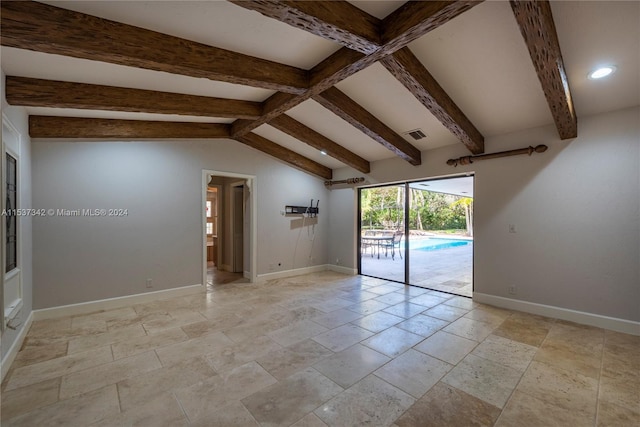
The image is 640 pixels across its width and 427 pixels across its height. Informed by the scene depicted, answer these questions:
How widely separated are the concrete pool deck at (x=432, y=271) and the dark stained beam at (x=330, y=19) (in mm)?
4237

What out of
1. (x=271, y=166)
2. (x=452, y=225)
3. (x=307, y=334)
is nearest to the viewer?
(x=307, y=334)

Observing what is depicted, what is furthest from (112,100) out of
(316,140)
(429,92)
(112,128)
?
(429,92)

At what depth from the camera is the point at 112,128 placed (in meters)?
3.89

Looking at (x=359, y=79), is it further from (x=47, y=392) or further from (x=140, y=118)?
(x=47, y=392)

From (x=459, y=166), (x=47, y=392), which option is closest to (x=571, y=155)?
(x=459, y=166)

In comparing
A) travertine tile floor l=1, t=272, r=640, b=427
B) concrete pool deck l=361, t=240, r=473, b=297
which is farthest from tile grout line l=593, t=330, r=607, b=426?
concrete pool deck l=361, t=240, r=473, b=297

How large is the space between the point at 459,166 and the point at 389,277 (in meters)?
2.73

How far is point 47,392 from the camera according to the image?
2.12 metres

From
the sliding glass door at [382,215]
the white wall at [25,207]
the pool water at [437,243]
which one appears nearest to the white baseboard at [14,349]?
the white wall at [25,207]

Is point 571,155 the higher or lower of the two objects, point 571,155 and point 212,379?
the higher

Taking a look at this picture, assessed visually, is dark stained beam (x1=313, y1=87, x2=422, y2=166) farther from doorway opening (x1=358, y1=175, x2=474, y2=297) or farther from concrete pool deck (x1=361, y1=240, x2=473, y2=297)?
concrete pool deck (x1=361, y1=240, x2=473, y2=297)

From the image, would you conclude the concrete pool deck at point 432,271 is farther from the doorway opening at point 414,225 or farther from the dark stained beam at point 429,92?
the dark stained beam at point 429,92

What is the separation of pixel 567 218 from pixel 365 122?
9.49 ft

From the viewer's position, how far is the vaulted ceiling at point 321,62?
6.67ft
